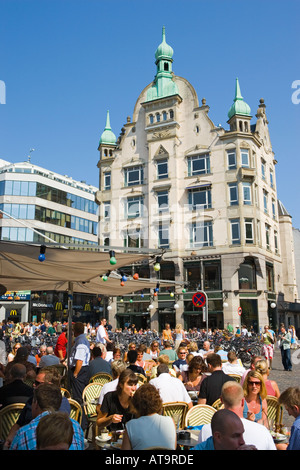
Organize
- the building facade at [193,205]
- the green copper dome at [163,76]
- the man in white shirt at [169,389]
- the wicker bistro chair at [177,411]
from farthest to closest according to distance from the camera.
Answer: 1. the green copper dome at [163,76]
2. the building facade at [193,205]
3. the man in white shirt at [169,389]
4. the wicker bistro chair at [177,411]

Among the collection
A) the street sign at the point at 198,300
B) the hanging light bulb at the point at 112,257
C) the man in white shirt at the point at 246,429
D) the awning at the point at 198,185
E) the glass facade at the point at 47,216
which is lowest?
the man in white shirt at the point at 246,429

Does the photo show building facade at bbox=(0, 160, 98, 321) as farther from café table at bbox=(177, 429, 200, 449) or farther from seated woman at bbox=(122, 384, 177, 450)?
seated woman at bbox=(122, 384, 177, 450)

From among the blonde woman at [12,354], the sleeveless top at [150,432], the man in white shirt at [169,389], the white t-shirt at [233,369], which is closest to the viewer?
the sleeveless top at [150,432]

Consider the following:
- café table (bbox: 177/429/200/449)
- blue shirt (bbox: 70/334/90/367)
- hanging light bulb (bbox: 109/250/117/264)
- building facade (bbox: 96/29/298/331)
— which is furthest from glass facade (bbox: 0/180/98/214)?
café table (bbox: 177/429/200/449)

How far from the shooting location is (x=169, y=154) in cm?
3781

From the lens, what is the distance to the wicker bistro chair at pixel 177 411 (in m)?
5.73

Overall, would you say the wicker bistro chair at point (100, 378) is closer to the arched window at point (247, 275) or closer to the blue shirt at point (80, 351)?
the blue shirt at point (80, 351)

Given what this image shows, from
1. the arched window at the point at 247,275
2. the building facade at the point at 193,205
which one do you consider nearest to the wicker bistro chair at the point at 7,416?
the building facade at the point at 193,205

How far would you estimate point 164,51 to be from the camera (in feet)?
138

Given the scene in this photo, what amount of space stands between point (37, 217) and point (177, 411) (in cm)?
4847

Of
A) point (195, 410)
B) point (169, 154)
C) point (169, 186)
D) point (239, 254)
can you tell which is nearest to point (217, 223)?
point (239, 254)

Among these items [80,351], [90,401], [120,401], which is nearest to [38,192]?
[80,351]

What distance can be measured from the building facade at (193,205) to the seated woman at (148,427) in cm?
2989

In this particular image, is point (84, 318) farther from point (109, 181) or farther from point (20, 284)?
point (20, 284)
